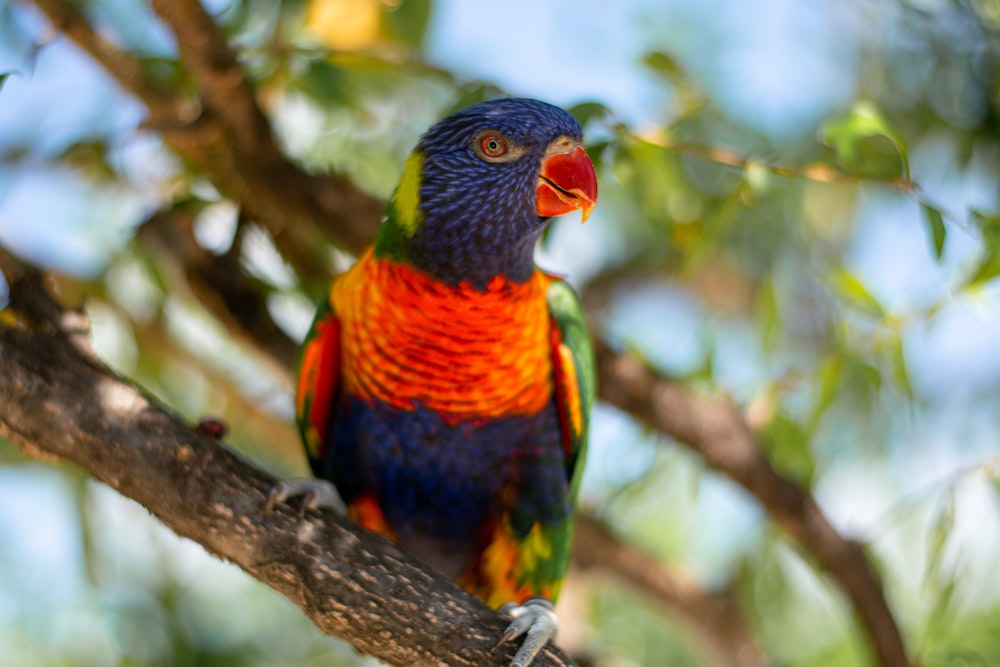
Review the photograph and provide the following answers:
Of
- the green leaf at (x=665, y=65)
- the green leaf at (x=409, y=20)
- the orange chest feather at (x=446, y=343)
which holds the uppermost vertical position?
the green leaf at (x=409, y=20)

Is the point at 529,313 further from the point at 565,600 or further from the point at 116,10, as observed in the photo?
the point at 116,10

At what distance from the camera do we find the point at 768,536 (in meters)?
3.95

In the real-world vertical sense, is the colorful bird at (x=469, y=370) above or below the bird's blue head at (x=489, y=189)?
below

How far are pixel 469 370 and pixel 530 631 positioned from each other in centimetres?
74

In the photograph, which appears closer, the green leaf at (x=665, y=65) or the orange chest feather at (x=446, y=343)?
the orange chest feather at (x=446, y=343)

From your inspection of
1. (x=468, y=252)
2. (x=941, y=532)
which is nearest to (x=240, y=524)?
(x=468, y=252)

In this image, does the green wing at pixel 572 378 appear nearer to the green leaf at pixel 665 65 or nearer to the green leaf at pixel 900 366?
the green leaf at pixel 665 65

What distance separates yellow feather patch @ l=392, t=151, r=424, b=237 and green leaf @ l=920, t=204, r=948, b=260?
1.44 metres

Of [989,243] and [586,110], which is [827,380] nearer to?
[989,243]

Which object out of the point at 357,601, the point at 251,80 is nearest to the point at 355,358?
the point at 357,601

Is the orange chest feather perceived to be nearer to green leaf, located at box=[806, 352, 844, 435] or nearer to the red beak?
the red beak

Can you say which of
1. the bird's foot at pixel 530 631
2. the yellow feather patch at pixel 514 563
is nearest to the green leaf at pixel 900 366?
the yellow feather patch at pixel 514 563

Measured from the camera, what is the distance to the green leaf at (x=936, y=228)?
2461mm

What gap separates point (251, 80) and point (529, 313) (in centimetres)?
147
